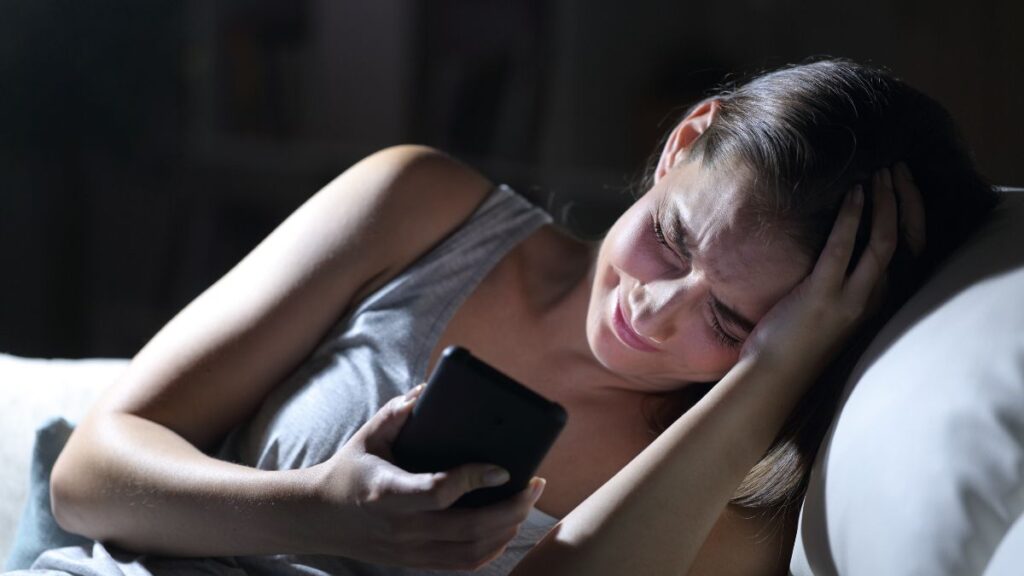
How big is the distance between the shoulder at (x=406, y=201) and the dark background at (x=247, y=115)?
570 millimetres

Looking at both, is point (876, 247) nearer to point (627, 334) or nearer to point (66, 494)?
point (627, 334)

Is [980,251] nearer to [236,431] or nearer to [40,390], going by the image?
[236,431]

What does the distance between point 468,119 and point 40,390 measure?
2.80 ft

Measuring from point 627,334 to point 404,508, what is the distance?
0.97ft

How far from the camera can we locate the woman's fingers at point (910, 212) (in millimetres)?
923

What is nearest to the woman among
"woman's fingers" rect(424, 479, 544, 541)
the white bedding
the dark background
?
"woman's fingers" rect(424, 479, 544, 541)

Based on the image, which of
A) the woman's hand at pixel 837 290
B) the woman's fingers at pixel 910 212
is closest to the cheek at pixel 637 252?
the woman's hand at pixel 837 290

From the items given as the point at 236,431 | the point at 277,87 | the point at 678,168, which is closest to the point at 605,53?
the point at 277,87

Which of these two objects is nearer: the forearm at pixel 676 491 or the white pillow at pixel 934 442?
the white pillow at pixel 934 442

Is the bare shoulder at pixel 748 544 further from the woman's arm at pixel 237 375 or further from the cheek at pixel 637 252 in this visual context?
the woman's arm at pixel 237 375

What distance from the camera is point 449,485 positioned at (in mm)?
713

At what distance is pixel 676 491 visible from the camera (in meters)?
0.85

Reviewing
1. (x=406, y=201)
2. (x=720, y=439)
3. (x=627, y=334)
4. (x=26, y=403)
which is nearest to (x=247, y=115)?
(x=26, y=403)

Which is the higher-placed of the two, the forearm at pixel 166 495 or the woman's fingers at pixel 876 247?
the woman's fingers at pixel 876 247
